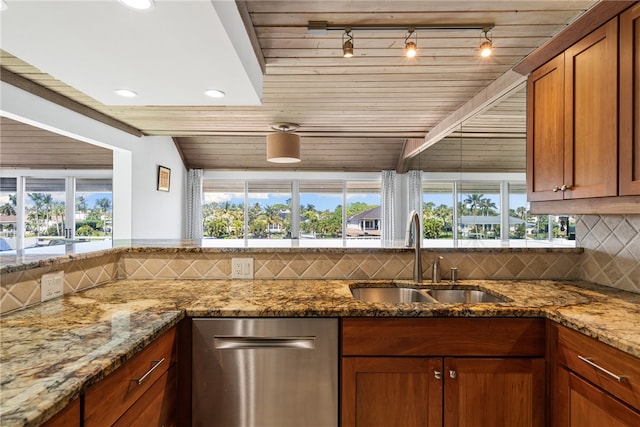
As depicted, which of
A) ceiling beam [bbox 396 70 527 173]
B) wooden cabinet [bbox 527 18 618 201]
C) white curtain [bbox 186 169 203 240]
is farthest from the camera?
white curtain [bbox 186 169 203 240]

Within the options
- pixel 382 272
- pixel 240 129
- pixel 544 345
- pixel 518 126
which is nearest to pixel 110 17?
pixel 382 272

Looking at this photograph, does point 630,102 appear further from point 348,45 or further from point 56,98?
point 56,98

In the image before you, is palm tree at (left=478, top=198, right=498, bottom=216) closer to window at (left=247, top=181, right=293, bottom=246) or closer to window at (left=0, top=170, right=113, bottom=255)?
window at (left=247, top=181, right=293, bottom=246)

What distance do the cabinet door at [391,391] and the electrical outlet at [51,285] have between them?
4.13ft

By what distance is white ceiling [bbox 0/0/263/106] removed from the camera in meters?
1.23

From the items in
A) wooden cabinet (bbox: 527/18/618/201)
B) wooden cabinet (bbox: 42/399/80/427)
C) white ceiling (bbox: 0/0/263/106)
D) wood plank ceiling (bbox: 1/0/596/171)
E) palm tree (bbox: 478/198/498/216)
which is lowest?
wooden cabinet (bbox: 42/399/80/427)

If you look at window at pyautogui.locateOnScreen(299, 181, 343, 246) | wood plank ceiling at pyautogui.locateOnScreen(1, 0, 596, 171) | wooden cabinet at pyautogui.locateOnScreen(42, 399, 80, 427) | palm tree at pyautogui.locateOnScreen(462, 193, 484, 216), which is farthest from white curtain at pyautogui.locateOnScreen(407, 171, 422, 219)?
wooden cabinet at pyautogui.locateOnScreen(42, 399, 80, 427)

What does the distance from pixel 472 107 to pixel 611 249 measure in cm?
186

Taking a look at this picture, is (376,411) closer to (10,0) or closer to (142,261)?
(142,261)

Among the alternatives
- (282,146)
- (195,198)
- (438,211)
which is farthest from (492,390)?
(195,198)

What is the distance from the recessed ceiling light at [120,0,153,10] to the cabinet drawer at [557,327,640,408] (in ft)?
6.11

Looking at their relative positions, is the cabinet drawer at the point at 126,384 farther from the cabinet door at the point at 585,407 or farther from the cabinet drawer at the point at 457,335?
the cabinet door at the point at 585,407

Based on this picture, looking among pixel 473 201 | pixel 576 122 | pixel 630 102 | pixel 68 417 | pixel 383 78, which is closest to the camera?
pixel 68 417

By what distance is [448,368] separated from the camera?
1.39m
